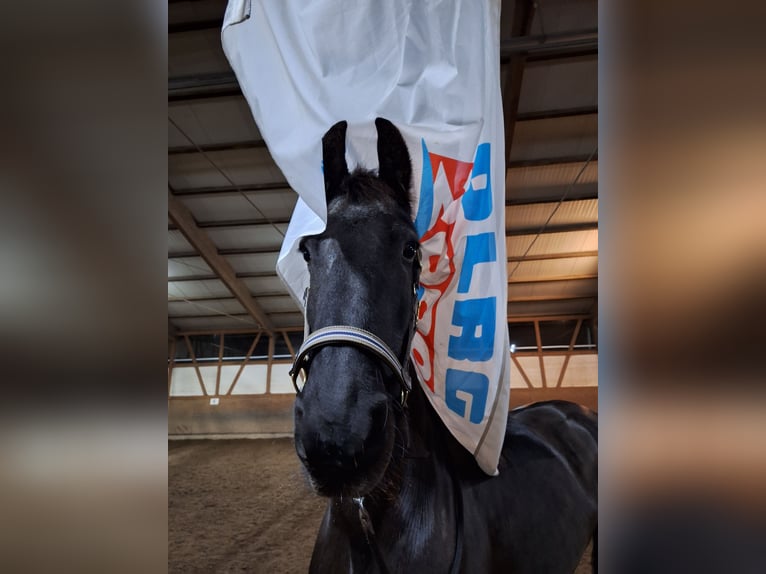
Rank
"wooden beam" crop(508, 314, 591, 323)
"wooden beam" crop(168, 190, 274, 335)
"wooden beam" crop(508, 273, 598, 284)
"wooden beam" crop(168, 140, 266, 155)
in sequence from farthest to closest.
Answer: "wooden beam" crop(508, 314, 591, 323), "wooden beam" crop(508, 273, 598, 284), "wooden beam" crop(168, 190, 274, 335), "wooden beam" crop(168, 140, 266, 155)

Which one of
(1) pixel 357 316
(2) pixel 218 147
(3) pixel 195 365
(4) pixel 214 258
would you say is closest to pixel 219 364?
(3) pixel 195 365

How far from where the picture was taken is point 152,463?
1.12 ft

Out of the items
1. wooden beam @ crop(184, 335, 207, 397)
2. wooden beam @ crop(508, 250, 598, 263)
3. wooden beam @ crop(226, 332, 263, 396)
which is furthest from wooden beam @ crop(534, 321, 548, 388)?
wooden beam @ crop(184, 335, 207, 397)

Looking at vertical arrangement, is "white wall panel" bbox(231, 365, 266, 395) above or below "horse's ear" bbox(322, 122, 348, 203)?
below

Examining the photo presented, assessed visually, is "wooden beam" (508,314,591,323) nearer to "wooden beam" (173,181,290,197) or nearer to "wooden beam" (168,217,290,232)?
"wooden beam" (168,217,290,232)

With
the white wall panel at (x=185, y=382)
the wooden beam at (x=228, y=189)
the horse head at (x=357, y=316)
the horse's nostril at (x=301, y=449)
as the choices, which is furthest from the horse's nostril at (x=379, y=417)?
the white wall panel at (x=185, y=382)

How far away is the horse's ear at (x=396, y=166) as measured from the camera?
119 cm

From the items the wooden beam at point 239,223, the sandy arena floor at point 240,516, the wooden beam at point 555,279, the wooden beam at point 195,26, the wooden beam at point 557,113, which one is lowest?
the sandy arena floor at point 240,516

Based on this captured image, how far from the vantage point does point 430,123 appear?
3.97 feet

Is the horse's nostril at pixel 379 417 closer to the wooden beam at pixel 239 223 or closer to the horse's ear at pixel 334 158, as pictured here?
the horse's ear at pixel 334 158

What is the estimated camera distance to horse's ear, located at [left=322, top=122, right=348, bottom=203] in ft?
3.89

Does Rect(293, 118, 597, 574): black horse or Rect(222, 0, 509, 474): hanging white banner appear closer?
Rect(293, 118, 597, 574): black horse

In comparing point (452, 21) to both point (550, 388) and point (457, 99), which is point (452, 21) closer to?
point (457, 99)

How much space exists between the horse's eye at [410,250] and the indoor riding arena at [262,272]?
0.52 meters
